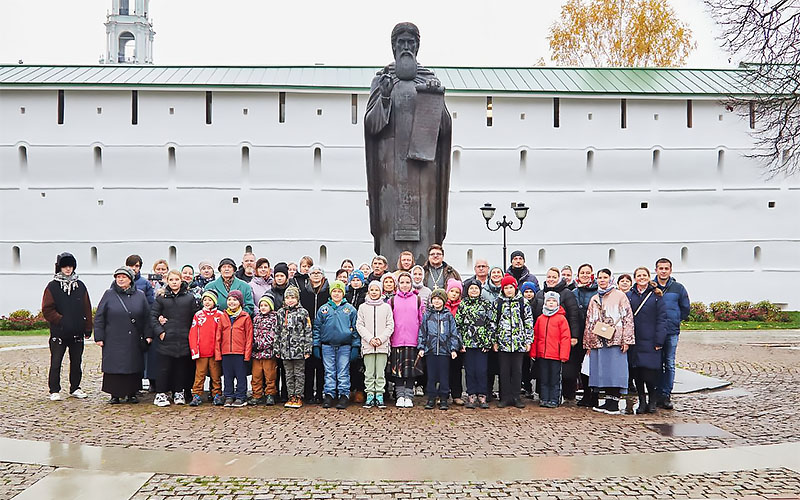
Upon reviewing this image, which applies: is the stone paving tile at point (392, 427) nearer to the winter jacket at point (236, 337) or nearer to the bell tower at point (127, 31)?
the winter jacket at point (236, 337)

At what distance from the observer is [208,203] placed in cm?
3131

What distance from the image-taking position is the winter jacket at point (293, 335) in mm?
7688

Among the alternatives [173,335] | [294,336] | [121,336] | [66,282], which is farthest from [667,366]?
[66,282]

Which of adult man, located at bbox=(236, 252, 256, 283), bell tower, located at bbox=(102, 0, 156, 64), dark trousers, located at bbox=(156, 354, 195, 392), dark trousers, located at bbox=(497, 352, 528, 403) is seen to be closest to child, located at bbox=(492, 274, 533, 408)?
dark trousers, located at bbox=(497, 352, 528, 403)

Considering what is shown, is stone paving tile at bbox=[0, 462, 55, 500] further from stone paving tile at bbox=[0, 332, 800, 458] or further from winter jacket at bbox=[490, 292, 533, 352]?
winter jacket at bbox=[490, 292, 533, 352]

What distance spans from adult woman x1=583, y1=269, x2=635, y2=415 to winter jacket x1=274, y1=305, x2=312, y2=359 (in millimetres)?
3312

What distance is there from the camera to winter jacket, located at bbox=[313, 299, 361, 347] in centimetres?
775

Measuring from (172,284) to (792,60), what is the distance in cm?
1096

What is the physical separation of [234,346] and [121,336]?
1.48 meters

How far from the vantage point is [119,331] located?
26.9 ft

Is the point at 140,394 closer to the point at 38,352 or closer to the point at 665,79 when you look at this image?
the point at 38,352

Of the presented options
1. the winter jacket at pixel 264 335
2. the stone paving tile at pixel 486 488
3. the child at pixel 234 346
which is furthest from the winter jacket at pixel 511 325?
the child at pixel 234 346

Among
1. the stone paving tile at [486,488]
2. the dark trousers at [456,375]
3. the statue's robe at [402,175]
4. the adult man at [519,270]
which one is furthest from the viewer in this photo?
the adult man at [519,270]

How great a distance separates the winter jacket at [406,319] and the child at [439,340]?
8cm
